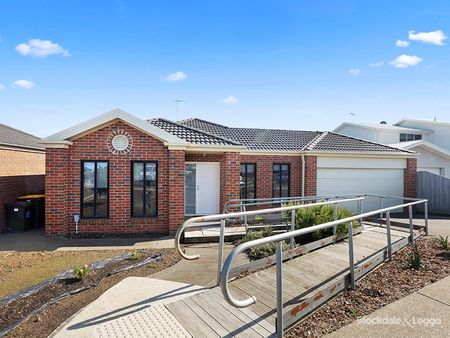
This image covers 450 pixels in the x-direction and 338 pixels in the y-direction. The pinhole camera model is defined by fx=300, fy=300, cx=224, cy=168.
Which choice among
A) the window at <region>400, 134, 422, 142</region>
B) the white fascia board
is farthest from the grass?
the window at <region>400, 134, 422, 142</region>

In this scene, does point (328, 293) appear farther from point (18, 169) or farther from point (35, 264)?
point (18, 169)

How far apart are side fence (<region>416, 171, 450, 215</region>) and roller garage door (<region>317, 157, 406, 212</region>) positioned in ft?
3.65

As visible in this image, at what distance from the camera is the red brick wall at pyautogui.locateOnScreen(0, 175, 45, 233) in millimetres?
10633

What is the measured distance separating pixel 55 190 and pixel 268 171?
8203 millimetres

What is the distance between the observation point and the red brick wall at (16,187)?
34.9ft

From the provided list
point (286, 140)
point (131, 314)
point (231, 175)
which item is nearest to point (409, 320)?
point (131, 314)

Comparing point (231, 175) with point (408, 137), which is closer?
point (231, 175)

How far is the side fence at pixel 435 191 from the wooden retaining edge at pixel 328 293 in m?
10.9

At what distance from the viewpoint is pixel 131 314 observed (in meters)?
3.88

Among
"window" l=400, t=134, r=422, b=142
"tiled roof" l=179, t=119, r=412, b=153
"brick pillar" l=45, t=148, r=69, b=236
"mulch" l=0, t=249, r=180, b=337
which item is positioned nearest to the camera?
"mulch" l=0, t=249, r=180, b=337

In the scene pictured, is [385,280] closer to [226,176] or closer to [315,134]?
[226,176]

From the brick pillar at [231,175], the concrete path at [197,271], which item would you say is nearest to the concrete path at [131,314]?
the concrete path at [197,271]

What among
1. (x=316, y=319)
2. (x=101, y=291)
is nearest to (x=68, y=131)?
(x=101, y=291)

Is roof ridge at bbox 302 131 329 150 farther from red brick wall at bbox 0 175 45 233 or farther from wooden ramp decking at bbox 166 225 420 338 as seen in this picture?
red brick wall at bbox 0 175 45 233
